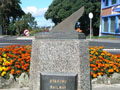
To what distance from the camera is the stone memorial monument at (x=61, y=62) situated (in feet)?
13.7

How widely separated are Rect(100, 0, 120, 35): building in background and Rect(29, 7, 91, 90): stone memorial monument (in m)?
25.3

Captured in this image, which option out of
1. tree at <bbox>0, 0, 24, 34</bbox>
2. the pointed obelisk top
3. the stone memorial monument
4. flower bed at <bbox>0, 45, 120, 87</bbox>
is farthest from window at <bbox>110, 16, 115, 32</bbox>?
the stone memorial monument

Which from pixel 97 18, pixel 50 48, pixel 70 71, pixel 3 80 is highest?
pixel 97 18

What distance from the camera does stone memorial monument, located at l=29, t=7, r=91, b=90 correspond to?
4.18 m

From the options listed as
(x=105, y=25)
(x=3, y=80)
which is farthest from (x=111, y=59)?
(x=105, y=25)

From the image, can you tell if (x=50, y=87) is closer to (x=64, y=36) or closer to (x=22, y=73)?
(x=64, y=36)

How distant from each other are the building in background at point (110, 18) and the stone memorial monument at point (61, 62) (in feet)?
82.9

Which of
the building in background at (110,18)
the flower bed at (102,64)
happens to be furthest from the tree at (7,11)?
the flower bed at (102,64)

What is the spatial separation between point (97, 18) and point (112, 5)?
896 centimetres

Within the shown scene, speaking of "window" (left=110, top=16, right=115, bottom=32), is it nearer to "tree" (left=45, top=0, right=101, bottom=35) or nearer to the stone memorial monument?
"tree" (left=45, top=0, right=101, bottom=35)

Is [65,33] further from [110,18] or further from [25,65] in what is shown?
[110,18]

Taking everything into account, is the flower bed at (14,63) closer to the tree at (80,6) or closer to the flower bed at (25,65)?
the flower bed at (25,65)

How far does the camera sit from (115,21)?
29719mm

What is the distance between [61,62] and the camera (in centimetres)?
424
